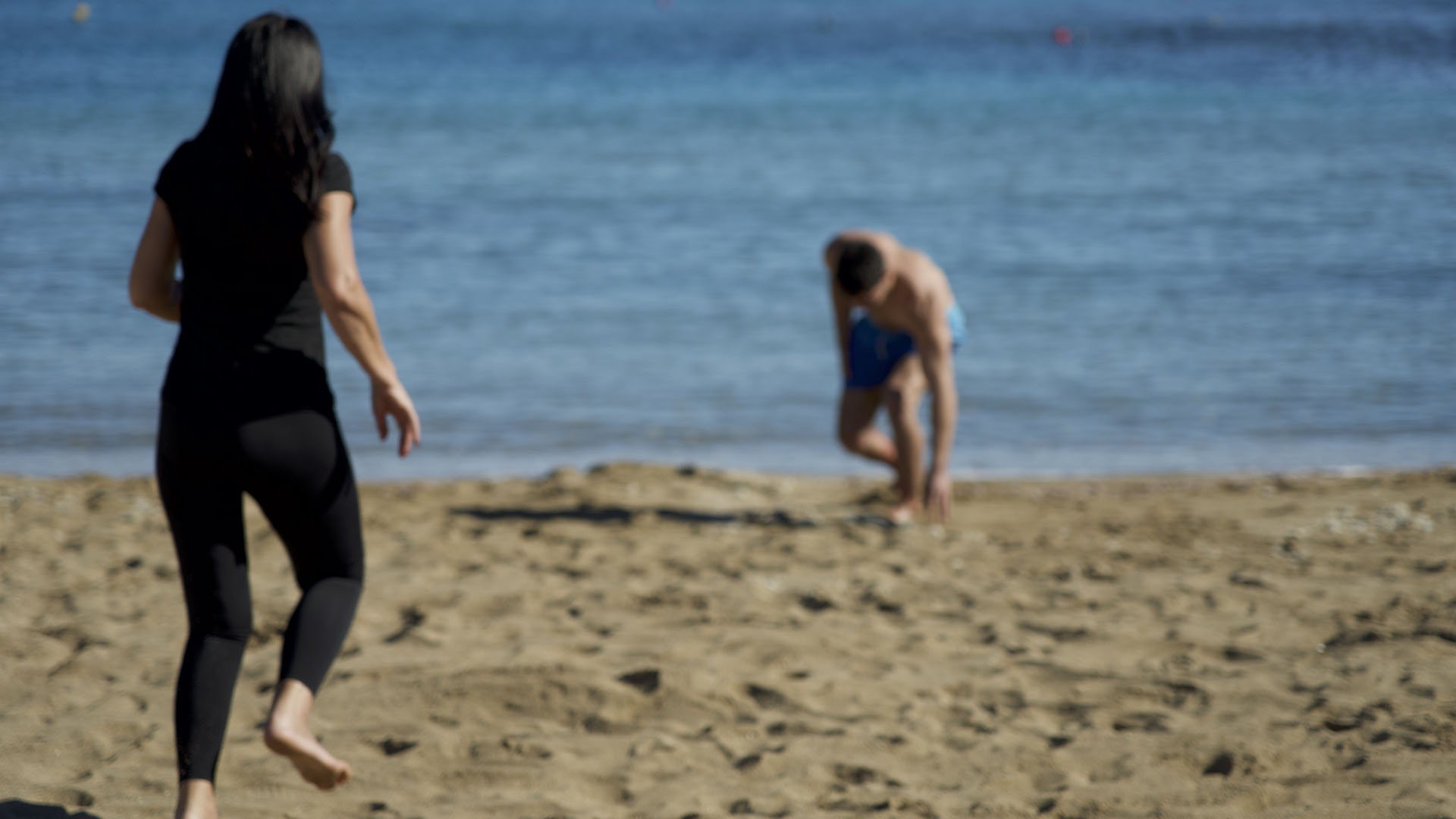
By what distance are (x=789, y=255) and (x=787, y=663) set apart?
9782 mm

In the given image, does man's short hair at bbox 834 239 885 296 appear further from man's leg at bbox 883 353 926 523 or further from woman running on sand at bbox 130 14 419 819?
woman running on sand at bbox 130 14 419 819

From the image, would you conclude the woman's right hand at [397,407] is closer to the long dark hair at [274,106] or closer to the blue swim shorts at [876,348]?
the long dark hair at [274,106]

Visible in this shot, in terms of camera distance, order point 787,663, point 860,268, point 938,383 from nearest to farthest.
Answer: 1. point 787,663
2. point 860,268
3. point 938,383

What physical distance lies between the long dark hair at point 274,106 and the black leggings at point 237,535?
47 centimetres

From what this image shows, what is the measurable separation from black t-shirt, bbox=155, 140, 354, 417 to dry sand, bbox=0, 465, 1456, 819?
3.87ft

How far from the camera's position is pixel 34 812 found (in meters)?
2.95

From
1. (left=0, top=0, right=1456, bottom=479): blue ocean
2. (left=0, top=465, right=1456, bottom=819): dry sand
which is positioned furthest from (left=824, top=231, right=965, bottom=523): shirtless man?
(left=0, top=0, right=1456, bottom=479): blue ocean

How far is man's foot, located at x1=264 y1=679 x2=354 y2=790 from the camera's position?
2.43 metres

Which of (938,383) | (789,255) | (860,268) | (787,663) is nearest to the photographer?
(787,663)

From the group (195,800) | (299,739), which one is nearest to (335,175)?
(299,739)

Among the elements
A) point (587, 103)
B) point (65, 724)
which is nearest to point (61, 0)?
point (587, 103)

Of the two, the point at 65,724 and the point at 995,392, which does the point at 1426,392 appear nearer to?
the point at 995,392

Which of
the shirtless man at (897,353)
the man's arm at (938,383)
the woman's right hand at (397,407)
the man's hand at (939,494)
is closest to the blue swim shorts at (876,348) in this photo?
the shirtless man at (897,353)

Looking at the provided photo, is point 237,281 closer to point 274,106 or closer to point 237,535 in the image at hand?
point 274,106
